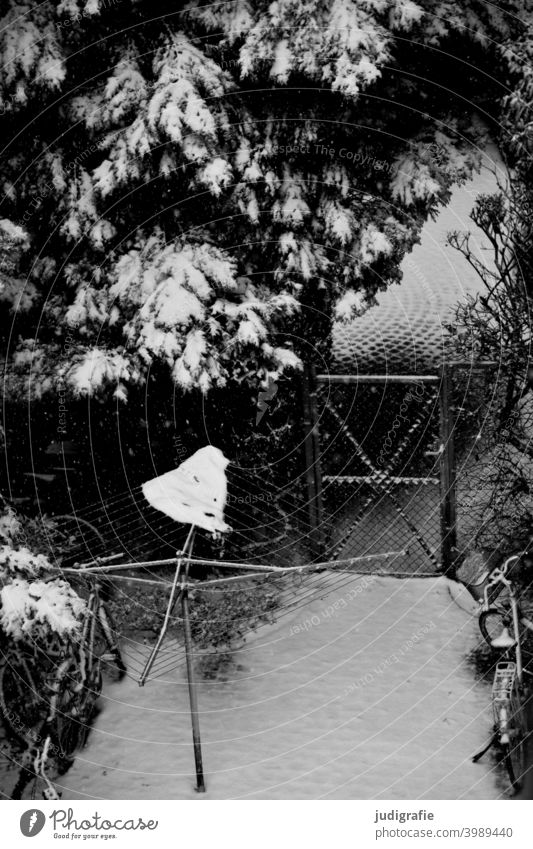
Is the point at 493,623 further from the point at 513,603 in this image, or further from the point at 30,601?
the point at 30,601

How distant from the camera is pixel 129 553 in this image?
14.8 feet

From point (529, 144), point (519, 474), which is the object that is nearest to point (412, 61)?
point (529, 144)

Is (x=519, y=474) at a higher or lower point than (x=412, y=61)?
lower

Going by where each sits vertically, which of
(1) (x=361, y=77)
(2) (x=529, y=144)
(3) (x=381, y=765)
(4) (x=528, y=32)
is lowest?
(3) (x=381, y=765)

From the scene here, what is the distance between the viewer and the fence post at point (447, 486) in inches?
191

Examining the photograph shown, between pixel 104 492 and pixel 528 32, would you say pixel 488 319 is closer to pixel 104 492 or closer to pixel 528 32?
pixel 528 32

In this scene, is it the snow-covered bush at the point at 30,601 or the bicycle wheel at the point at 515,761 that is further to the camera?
the bicycle wheel at the point at 515,761

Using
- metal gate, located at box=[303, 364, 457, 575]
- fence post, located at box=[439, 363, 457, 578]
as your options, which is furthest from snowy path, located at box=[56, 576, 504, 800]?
metal gate, located at box=[303, 364, 457, 575]

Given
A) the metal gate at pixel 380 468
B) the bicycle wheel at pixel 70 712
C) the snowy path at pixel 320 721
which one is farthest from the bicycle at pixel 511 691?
the bicycle wheel at pixel 70 712

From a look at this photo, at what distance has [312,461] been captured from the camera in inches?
200

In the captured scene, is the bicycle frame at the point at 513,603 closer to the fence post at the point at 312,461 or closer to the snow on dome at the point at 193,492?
the fence post at the point at 312,461

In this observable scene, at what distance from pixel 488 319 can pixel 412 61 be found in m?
1.45

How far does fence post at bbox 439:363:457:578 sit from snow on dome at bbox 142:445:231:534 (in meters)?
1.58

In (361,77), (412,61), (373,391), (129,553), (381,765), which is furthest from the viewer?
(373,391)
